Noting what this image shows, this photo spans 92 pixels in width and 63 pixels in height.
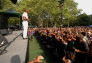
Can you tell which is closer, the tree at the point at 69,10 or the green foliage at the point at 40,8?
the green foliage at the point at 40,8

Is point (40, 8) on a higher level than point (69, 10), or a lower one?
higher

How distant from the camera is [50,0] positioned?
52.9 meters

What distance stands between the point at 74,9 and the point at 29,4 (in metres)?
23.3

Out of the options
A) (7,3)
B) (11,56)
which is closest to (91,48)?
(11,56)

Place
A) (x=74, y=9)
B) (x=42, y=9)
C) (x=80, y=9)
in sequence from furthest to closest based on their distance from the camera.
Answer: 1. (x=80, y=9)
2. (x=74, y=9)
3. (x=42, y=9)

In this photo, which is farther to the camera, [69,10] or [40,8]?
[69,10]

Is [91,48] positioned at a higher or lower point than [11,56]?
higher

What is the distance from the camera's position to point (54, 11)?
54719mm

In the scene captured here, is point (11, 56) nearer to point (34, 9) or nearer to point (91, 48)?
point (91, 48)

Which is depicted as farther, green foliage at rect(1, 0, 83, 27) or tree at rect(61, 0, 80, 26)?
tree at rect(61, 0, 80, 26)

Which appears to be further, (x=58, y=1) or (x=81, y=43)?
(x=58, y=1)

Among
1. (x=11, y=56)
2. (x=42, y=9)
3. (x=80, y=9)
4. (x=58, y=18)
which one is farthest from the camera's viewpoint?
(x=80, y=9)

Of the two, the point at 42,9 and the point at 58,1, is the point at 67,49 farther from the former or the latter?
the point at 58,1

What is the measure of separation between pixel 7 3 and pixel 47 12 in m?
9.88
